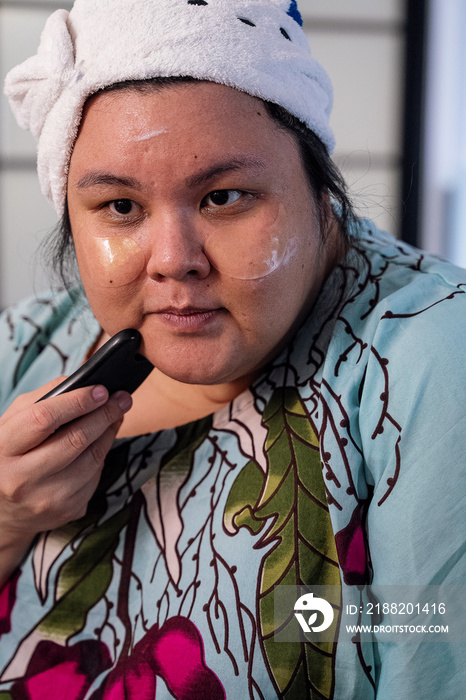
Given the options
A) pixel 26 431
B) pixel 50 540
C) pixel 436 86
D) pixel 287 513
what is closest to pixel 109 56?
pixel 26 431

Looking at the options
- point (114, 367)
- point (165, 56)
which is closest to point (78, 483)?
point (114, 367)

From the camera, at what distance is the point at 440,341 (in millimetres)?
681

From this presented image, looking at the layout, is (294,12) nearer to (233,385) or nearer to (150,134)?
(150,134)

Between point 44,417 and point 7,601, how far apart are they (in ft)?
1.19

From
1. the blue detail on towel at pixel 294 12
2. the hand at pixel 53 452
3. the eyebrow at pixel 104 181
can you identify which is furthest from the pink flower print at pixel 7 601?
the blue detail on towel at pixel 294 12

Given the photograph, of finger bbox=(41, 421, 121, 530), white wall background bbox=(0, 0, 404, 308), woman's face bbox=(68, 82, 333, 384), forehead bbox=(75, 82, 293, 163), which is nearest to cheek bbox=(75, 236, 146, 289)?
woman's face bbox=(68, 82, 333, 384)

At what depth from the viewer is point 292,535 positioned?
718 millimetres

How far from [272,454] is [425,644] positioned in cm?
27

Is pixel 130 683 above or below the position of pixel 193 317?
below

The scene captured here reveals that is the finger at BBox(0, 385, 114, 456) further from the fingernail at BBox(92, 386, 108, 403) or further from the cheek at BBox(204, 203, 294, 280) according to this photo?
the cheek at BBox(204, 203, 294, 280)

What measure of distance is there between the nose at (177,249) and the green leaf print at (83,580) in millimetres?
389

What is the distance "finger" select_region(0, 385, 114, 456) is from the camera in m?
0.76

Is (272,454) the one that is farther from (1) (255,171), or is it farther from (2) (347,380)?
(1) (255,171)

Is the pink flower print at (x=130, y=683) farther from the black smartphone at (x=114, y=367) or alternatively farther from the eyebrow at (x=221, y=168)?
the eyebrow at (x=221, y=168)
